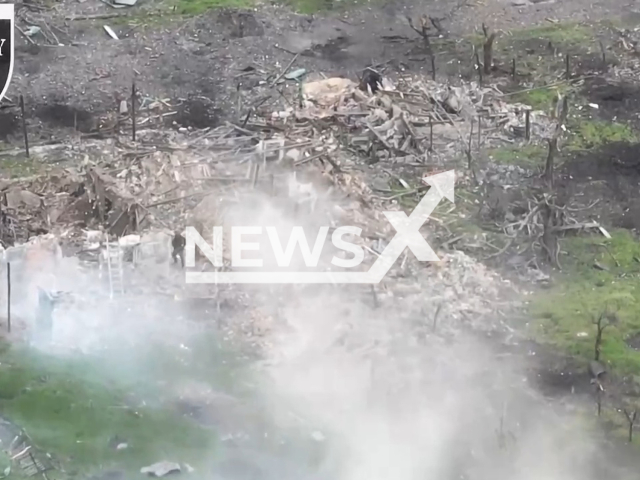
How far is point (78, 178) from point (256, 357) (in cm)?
335

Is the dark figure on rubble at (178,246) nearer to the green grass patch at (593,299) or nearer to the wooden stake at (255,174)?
the wooden stake at (255,174)

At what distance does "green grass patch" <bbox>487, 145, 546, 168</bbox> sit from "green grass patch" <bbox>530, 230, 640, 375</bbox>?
151cm

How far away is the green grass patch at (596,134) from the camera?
12.1 m

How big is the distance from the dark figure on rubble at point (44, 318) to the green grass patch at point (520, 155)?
5.28m

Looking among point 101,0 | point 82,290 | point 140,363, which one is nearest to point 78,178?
point 82,290

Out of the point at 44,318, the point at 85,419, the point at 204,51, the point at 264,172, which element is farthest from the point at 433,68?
the point at 85,419

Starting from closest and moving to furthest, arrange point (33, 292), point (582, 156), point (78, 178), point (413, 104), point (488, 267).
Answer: point (33, 292) < point (488, 267) < point (78, 178) < point (582, 156) < point (413, 104)

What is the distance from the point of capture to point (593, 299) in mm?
9508

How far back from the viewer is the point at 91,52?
1389 centimetres

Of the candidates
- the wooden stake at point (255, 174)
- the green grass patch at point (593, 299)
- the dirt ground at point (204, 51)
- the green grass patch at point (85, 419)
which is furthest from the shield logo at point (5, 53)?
the green grass patch at point (593, 299)

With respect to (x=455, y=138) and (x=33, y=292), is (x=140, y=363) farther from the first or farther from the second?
(x=455, y=138)

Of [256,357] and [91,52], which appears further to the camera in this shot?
[91,52]

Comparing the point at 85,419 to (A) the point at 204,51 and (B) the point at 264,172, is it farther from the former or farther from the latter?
(A) the point at 204,51

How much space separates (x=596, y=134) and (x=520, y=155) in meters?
1.12
